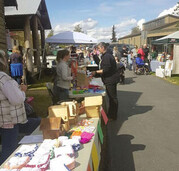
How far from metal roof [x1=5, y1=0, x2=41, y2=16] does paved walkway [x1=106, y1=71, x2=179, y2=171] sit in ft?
18.2

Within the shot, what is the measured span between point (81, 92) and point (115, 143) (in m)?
1.25

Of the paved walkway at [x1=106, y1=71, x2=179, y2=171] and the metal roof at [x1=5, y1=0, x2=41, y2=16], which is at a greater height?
the metal roof at [x1=5, y1=0, x2=41, y2=16]

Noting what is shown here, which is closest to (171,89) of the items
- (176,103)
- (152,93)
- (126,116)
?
(152,93)

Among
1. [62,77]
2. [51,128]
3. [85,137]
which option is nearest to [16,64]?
[62,77]

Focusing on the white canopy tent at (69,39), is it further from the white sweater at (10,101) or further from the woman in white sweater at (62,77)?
the white sweater at (10,101)

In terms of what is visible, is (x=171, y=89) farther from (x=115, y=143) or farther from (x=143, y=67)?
(x=115, y=143)

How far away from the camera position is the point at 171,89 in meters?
8.89

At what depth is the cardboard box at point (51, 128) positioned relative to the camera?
2148 mm

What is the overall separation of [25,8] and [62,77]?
6.65m

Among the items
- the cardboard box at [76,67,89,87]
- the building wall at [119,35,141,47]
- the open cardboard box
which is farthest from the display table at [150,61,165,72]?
the building wall at [119,35,141,47]

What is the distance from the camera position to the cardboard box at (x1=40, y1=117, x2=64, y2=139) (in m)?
2.15

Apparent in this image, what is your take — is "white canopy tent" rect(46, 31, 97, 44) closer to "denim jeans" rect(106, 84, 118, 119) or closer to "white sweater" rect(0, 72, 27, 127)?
"denim jeans" rect(106, 84, 118, 119)

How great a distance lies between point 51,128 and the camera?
218 cm

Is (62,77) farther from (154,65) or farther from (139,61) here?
(154,65)
